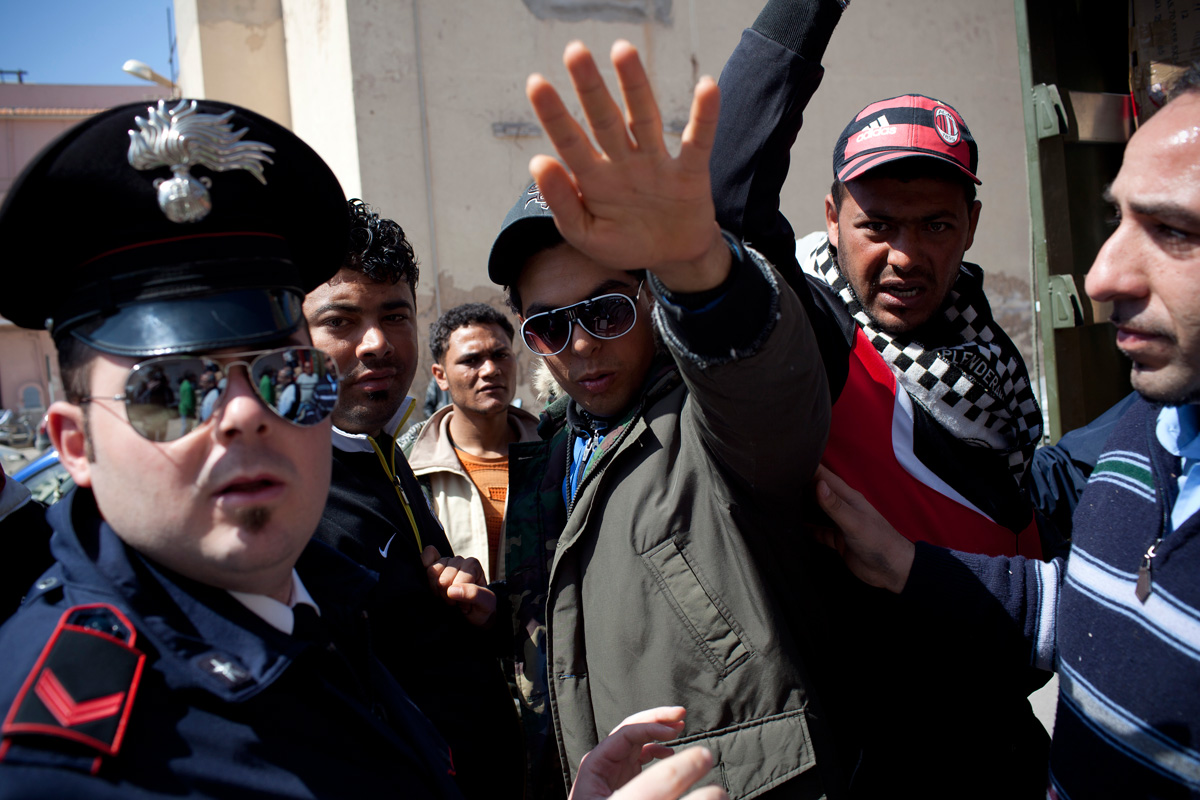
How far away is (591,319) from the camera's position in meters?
2.06

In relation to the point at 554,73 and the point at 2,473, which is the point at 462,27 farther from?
the point at 2,473

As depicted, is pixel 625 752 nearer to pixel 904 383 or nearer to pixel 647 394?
pixel 647 394

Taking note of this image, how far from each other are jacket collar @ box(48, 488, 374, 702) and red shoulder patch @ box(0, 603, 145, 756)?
4 centimetres

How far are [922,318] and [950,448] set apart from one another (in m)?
0.36

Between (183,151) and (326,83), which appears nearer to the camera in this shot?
(183,151)

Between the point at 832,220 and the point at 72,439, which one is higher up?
the point at 832,220

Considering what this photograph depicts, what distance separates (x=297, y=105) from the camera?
11391 mm

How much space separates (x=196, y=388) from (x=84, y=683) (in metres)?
0.41

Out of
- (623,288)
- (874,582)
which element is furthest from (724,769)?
(623,288)

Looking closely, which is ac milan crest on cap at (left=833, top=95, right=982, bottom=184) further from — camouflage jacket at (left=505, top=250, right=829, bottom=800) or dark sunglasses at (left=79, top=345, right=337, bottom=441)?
dark sunglasses at (left=79, top=345, right=337, bottom=441)

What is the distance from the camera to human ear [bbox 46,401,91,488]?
3.84ft

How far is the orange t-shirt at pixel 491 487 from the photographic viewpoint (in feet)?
11.6

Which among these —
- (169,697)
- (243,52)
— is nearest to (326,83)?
(243,52)

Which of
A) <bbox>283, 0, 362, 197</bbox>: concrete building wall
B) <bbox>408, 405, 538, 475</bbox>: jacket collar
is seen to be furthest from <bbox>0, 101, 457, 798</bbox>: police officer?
<bbox>283, 0, 362, 197</bbox>: concrete building wall
